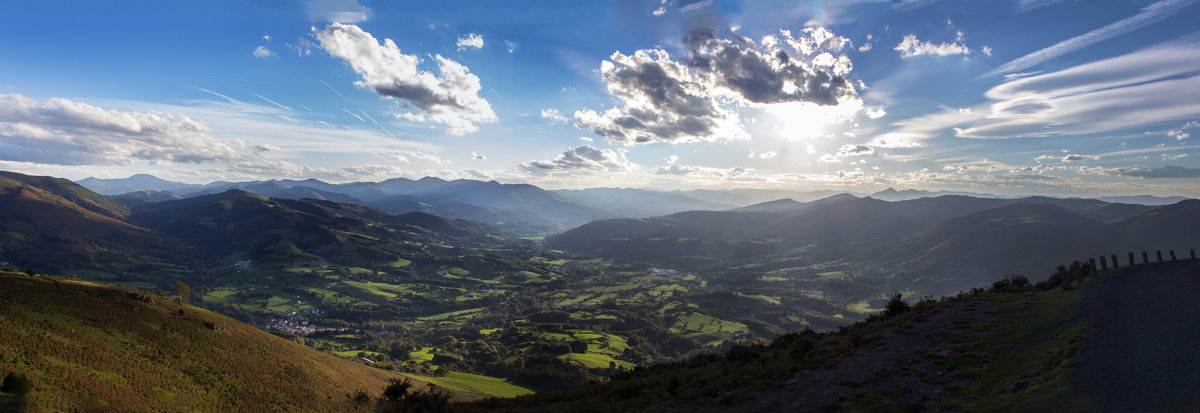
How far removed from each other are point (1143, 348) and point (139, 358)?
46.0 m

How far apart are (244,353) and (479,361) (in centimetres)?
6820

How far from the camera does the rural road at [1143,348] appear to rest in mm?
9727

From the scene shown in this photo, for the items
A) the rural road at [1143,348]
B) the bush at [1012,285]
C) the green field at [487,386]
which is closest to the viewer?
the rural road at [1143,348]

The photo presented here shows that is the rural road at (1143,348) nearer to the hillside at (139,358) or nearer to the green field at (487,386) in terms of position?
the hillside at (139,358)

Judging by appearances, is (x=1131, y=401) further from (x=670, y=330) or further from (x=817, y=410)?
(x=670, y=330)

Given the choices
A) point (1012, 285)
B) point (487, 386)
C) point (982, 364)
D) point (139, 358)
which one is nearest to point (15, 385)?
point (139, 358)

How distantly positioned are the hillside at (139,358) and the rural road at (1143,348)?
38.2 metres

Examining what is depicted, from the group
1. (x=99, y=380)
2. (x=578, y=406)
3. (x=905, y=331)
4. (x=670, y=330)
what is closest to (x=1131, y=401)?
(x=905, y=331)

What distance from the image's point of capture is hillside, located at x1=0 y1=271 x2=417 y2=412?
2005 centimetres

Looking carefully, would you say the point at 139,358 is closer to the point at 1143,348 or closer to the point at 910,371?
the point at 910,371

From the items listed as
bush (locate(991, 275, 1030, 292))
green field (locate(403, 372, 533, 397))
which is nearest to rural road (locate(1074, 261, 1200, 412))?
bush (locate(991, 275, 1030, 292))

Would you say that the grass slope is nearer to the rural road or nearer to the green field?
the rural road

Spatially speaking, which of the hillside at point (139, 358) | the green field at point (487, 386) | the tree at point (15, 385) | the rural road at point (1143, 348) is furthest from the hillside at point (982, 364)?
the green field at point (487, 386)

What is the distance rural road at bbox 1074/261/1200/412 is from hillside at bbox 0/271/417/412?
3816 cm
